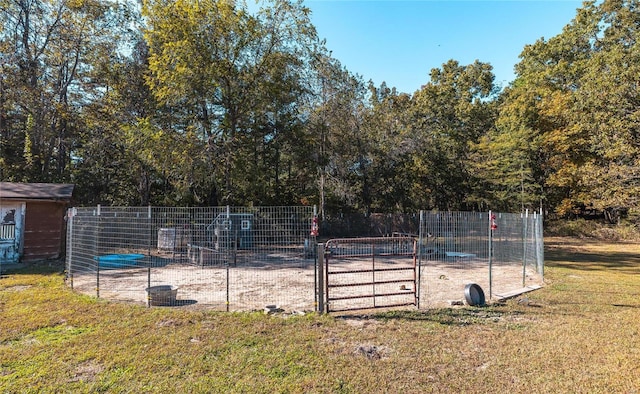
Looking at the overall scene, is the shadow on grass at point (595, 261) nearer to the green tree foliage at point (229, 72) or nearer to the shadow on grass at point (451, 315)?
the shadow on grass at point (451, 315)

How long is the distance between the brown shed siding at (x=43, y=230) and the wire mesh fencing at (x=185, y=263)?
347 cm

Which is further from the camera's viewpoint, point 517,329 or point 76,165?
point 76,165

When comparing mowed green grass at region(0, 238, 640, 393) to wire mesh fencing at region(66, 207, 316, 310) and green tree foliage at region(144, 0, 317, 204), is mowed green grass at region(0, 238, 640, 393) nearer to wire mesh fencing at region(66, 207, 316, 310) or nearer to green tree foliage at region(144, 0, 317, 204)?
wire mesh fencing at region(66, 207, 316, 310)

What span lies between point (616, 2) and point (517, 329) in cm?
2625

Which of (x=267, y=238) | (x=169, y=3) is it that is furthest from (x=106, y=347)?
(x=169, y=3)

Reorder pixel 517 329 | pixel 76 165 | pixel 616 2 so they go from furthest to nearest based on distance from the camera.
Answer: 1. pixel 616 2
2. pixel 76 165
3. pixel 517 329

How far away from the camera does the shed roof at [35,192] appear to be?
1057cm

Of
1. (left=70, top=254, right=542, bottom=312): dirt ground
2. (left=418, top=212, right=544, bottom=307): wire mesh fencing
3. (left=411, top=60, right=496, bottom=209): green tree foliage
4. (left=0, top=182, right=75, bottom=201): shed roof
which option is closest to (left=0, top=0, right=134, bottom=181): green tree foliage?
(left=0, top=182, right=75, bottom=201): shed roof

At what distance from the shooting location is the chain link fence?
21.0ft

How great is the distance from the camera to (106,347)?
3955 mm

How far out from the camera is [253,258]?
36.7 ft

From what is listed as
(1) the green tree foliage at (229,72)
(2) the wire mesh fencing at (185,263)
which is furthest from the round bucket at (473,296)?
(1) the green tree foliage at (229,72)

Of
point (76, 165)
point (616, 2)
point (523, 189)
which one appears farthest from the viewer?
point (523, 189)

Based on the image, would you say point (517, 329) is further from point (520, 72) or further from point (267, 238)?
point (520, 72)
